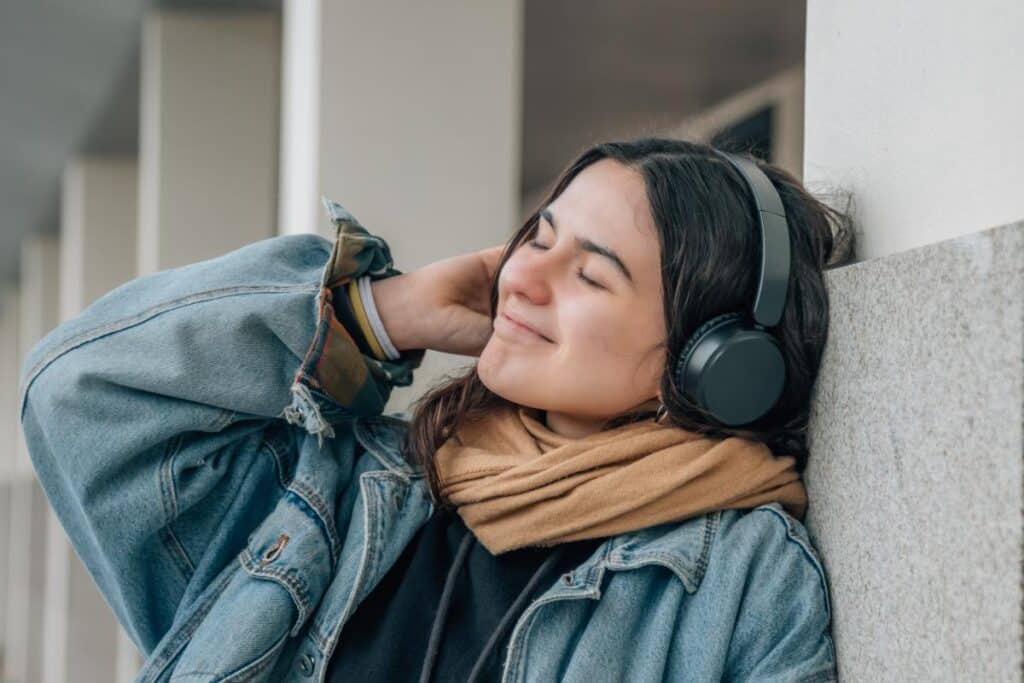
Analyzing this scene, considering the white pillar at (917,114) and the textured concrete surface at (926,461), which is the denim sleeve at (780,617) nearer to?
the textured concrete surface at (926,461)

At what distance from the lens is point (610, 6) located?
5.91 metres

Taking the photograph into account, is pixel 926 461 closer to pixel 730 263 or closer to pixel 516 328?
pixel 730 263

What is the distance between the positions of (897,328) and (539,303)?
47 centimetres

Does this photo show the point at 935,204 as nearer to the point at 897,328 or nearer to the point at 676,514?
the point at 897,328

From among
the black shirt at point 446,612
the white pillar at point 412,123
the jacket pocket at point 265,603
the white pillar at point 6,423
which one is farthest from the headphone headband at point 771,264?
the white pillar at point 6,423

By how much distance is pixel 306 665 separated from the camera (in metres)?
1.41

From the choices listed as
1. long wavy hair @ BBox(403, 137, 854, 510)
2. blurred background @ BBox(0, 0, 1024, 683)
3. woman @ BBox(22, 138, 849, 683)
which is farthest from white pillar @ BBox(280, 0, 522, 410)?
long wavy hair @ BBox(403, 137, 854, 510)

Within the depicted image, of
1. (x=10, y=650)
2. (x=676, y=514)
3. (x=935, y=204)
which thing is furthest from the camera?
(x=10, y=650)

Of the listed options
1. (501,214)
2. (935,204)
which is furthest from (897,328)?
(501,214)

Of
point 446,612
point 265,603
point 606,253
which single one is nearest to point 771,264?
point 606,253

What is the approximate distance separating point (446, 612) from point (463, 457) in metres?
0.20

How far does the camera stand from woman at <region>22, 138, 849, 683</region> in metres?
1.27

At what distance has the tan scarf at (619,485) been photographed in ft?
4.20

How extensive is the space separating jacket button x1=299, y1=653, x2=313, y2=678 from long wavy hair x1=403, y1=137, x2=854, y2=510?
1.58 ft
